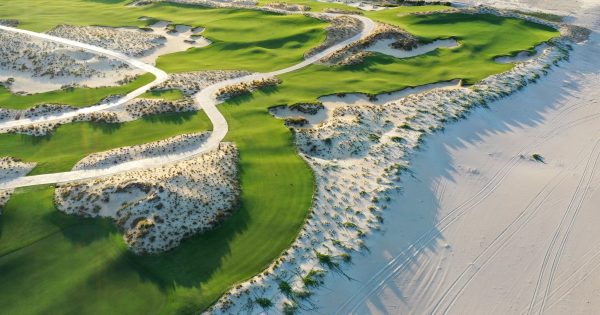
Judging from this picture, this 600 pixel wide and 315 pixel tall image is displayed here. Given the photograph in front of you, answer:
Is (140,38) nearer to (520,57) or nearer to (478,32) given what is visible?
(478,32)

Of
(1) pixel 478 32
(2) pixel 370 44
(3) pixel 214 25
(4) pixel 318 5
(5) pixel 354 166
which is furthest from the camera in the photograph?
(4) pixel 318 5

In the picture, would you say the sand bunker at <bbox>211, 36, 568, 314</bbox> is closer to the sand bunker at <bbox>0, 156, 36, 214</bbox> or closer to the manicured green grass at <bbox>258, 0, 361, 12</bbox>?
the sand bunker at <bbox>0, 156, 36, 214</bbox>

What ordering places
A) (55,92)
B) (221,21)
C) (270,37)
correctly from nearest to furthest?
(55,92) → (270,37) → (221,21)

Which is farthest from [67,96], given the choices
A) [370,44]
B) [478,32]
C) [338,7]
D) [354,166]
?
[478,32]

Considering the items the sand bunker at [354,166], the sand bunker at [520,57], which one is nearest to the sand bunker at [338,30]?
the sand bunker at [354,166]

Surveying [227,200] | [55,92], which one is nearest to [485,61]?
[227,200]

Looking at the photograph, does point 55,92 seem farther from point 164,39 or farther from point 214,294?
point 214,294

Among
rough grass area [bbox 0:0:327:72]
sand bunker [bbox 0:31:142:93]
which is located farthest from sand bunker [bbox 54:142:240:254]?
rough grass area [bbox 0:0:327:72]
